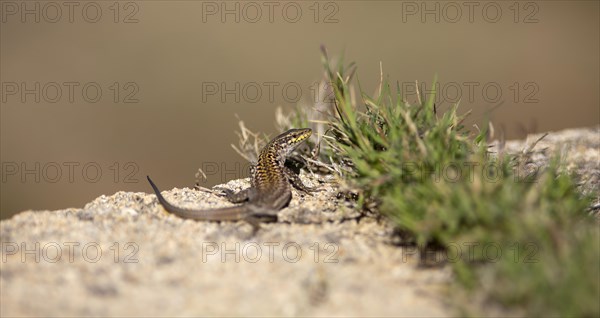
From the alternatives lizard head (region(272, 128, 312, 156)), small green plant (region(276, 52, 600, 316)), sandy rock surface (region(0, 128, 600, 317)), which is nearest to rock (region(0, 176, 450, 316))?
sandy rock surface (region(0, 128, 600, 317))

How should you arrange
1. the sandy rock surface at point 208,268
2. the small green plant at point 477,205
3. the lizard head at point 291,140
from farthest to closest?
the lizard head at point 291,140, the sandy rock surface at point 208,268, the small green plant at point 477,205

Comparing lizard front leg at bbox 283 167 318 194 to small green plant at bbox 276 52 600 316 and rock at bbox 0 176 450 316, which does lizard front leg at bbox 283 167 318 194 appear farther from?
rock at bbox 0 176 450 316

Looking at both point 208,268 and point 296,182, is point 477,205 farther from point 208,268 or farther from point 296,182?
point 296,182

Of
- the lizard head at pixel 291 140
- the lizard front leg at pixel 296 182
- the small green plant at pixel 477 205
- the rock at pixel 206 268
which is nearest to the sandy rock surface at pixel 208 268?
the rock at pixel 206 268

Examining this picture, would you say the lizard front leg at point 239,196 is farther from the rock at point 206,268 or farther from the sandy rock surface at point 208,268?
the rock at point 206,268

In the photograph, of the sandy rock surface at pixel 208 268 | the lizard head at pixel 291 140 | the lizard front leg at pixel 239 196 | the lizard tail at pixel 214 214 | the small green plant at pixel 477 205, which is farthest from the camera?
the lizard head at pixel 291 140

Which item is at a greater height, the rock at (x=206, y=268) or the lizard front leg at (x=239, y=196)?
the lizard front leg at (x=239, y=196)

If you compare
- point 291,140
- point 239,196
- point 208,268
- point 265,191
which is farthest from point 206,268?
point 291,140
